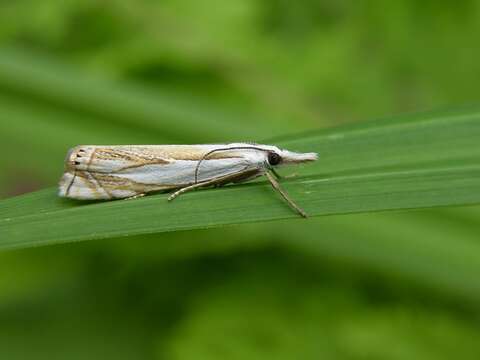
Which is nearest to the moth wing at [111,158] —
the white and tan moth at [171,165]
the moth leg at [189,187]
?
the white and tan moth at [171,165]

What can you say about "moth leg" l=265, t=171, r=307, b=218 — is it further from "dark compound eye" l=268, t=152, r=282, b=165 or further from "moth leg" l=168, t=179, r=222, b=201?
"moth leg" l=168, t=179, r=222, b=201

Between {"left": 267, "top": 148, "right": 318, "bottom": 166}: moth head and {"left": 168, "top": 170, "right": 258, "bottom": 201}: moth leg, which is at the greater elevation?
{"left": 267, "top": 148, "right": 318, "bottom": 166}: moth head

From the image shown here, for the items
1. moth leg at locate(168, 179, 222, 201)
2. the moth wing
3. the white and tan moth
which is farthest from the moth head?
the moth wing

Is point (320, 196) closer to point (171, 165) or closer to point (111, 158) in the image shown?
point (171, 165)

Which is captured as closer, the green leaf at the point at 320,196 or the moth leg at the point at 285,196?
the green leaf at the point at 320,196

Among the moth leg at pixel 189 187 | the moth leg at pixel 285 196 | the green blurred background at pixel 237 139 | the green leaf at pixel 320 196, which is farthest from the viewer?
the green blurred background at pixel 237 139

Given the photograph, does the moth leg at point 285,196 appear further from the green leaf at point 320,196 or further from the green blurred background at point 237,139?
the green blurred background at point 237,139
